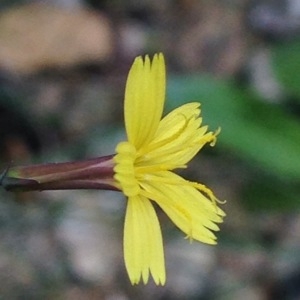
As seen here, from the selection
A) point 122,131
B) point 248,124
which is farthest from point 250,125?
point 122,131

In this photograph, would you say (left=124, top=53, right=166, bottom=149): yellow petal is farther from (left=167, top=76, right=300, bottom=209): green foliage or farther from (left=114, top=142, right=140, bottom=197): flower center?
(left=167, top=76, right=300, bottom=209): green foliage

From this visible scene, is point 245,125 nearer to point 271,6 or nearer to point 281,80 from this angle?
point 281,80

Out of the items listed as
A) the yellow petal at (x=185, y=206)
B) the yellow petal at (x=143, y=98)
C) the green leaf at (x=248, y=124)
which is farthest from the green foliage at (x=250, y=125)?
the yellow petal at (x=143, y=98)

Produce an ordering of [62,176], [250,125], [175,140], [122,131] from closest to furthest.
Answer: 1. [62,176]
2. [175,140]
3. [250,125]
4. [122,131]

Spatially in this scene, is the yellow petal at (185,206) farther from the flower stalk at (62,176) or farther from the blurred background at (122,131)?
the blurred background at (122,131)

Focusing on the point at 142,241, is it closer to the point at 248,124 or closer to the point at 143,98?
the point at 143,98
